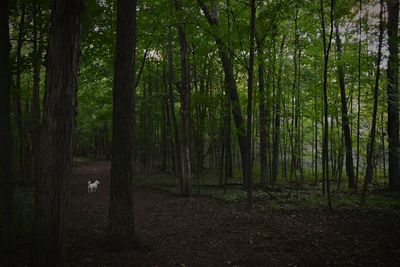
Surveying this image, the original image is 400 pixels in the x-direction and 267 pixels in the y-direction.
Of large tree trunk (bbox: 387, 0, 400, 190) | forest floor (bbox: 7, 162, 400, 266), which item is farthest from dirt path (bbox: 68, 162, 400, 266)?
large tree trunk (bbox: 387, 0, 400, 190)

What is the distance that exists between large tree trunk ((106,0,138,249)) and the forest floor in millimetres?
568

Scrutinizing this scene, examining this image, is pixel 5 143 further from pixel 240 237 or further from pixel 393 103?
pixel 393 103

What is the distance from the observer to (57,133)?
4.41 meters

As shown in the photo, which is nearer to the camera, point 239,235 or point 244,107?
point 239,235

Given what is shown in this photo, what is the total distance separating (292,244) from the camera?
6.72 meters

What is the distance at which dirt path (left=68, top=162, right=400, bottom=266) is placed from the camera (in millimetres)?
5793

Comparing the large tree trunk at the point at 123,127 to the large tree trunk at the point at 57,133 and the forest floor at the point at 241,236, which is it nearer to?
the forest floor at the point at 241,236

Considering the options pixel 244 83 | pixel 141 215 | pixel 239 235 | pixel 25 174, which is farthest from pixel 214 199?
pixel 244 83

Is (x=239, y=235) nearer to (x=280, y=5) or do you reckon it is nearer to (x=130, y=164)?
(x=130, y=164)

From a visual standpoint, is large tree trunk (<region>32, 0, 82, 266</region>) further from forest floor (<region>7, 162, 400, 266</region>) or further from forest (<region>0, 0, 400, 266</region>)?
forest floor (<region>7, 162, 400, 266</region>)

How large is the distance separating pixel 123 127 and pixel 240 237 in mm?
3731

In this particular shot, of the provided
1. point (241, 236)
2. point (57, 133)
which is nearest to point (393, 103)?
point (241, 236)

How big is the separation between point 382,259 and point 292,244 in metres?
1.68

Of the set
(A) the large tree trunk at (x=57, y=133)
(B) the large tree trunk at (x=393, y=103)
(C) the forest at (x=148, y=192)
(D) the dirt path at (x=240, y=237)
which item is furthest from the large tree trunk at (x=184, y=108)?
(A) the large tree trunk at (x=57, y=133)
